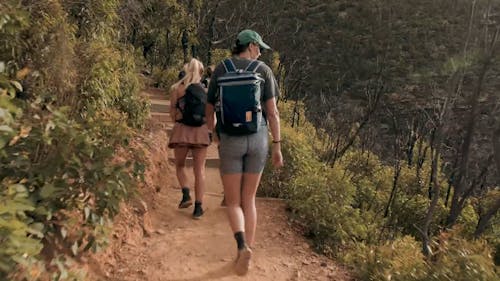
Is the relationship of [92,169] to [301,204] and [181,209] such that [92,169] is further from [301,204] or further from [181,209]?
[301,204]

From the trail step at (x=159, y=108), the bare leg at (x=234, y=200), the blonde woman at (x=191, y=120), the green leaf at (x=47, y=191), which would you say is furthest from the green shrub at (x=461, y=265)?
the trail step at (x=159, y=108)

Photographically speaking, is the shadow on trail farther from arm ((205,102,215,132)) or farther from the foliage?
arm ((205,102,215,132))

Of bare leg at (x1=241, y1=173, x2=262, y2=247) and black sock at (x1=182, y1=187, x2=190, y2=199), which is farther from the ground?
bare leg at (x1=241, y1=173, x2=262, y2=247)

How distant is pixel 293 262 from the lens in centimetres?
431

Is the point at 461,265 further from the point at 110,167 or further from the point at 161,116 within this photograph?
the point at 161,116

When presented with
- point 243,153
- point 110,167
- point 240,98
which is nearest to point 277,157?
point 243,153

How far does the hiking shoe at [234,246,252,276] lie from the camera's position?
11.3ft

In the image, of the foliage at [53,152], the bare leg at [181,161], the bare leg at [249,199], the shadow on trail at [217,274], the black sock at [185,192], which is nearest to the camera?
the foliage at [53,152]

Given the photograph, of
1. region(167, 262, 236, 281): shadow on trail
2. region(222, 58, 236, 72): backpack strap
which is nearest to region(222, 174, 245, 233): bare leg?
region(167, 262, 236, 281): shadow on trail

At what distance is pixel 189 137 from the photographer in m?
4.84

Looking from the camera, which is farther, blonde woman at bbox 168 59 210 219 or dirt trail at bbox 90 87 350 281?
blonde woman at bbox 168 59 210 219

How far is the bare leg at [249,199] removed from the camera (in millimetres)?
3529

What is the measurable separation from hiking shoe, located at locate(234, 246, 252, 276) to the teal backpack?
87 cm

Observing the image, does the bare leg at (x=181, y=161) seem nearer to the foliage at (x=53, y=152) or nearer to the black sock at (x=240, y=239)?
the foliage at (x=53, y=152)
